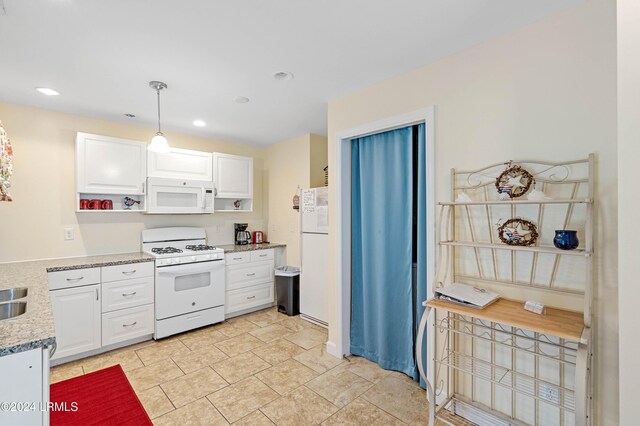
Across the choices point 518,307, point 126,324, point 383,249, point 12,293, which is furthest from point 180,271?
point 518,307

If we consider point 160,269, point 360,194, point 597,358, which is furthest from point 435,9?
point 160,269

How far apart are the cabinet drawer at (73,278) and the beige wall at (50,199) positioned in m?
0.64

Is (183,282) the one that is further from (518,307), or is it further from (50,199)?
(518,307)

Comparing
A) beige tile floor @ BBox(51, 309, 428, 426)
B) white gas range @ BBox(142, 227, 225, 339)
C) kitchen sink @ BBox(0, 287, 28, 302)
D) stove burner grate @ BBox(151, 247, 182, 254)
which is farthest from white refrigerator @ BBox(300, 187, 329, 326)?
kitchen sink @ BBox(0, 287, 28, 302)

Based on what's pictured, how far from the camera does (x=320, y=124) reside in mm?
3689

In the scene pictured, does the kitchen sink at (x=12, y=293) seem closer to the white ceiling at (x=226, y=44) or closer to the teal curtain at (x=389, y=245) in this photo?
the white ceiling at (x=226, y=44)

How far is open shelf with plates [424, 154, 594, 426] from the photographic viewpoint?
4.87 feet

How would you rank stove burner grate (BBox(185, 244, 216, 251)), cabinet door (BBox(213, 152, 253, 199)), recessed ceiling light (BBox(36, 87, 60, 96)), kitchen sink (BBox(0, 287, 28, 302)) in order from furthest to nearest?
cabinet door (BBox(213, 152, 253, 199)), stove burner grate (BBox(185, 244, 216, 251)), recessed ceiling light (BBox(36, 87, 60, 96)), kitchen sink (BBox(0, 287, 28, 302))

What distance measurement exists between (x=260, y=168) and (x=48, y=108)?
8.55ft

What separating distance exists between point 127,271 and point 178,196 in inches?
42.4

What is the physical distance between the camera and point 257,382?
95.7 inches

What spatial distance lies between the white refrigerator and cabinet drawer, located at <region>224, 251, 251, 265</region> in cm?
78

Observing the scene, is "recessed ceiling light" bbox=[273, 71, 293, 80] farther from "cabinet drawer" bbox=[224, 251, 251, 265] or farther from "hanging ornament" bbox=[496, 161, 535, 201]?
"cabinet drawer" bbox=[224, 251, 251, 265]

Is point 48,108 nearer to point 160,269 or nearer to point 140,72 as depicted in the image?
point 140,72
